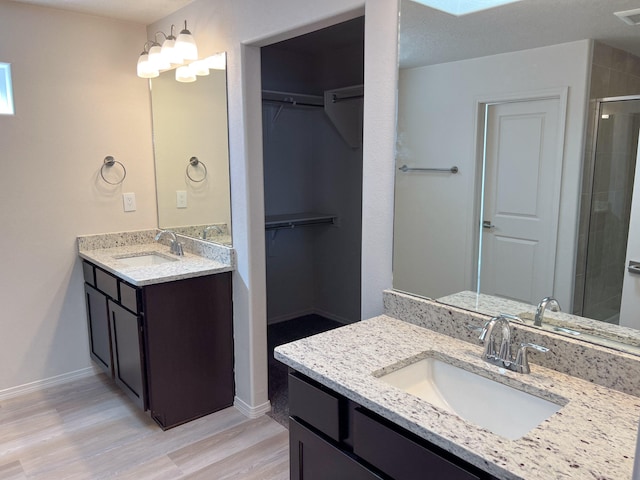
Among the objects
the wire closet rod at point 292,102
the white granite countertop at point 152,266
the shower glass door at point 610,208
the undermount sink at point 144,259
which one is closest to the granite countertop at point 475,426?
the shower glass door at point 610,208

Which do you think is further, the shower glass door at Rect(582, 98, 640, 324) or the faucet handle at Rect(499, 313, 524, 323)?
the faucet handle at Rect(499, 313, 524, 323)

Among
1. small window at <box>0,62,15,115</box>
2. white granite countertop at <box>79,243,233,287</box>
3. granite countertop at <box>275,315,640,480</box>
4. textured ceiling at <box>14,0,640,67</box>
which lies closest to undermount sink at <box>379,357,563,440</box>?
granite countertop at <box>275,315,640,480</box>

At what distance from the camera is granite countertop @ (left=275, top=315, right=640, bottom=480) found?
99 centimetres

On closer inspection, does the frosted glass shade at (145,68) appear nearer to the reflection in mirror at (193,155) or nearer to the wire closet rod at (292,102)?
the reflection in mirror at (193,155)

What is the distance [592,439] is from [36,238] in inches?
118

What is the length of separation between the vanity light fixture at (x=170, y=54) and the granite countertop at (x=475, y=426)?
1782mm

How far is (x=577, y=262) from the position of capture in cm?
142

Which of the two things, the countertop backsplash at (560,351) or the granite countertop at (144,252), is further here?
the granite countertop at (144,252)

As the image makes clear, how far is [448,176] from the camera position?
178 centimetres

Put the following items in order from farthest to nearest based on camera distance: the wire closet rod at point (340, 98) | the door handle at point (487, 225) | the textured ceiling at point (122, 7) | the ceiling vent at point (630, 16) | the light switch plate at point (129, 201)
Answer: the wire closet rod at point (340, 98), the light switch plate at point (129, 201), the textured ceiling at point (122, 7), the door handle at point (487, 225), the ceiling vent at point (630, 16)

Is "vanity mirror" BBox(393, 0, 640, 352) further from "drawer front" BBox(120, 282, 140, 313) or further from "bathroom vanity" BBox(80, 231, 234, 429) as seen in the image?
"drawer front" BBox(120, 282, 140, 313)

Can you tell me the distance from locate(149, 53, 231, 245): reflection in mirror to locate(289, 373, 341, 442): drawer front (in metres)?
1.40

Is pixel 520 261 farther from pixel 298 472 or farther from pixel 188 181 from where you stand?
pixel 188 181

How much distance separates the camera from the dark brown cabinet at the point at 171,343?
2510 millimetres
